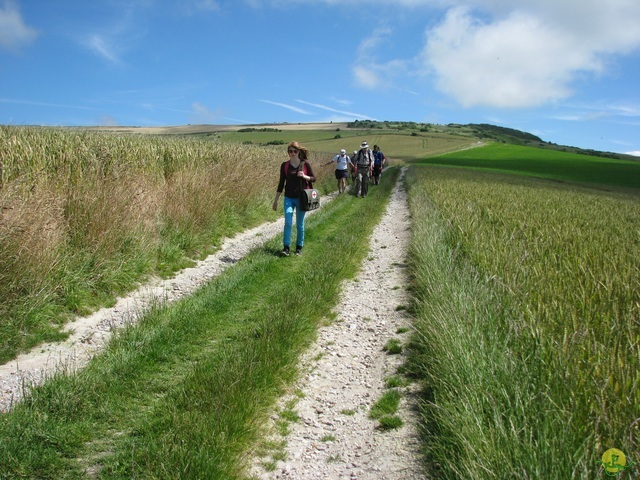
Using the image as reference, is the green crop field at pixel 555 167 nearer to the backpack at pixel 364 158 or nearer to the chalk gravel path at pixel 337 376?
the backpack at pixel 364 158

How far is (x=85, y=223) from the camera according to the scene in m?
6.53

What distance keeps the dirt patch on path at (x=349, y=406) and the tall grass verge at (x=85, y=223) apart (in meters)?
3.02

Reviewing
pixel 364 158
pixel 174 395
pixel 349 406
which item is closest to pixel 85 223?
pixel 174 395

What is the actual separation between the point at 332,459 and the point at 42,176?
241 inches

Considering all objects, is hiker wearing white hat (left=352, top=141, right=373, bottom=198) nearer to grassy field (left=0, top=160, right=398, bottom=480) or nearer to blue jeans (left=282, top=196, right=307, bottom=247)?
blue jeans (left=282, top=196, right=307, bottom=247)

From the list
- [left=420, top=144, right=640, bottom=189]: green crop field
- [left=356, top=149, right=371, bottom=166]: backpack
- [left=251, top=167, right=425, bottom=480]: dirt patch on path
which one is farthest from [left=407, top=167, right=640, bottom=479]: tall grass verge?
[left=420, top=144, right=640, bottom=189]: green crop field

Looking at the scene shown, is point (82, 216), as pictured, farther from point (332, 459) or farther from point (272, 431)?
point (332, 459)

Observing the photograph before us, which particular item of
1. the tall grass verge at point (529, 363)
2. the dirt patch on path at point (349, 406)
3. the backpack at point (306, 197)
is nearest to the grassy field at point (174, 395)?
the dirt patch on path at point (349, 406)

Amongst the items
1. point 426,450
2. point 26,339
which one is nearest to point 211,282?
point 26,339

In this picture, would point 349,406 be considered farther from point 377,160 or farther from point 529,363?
point 377,160

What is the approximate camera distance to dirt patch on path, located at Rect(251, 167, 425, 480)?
293 centimetres

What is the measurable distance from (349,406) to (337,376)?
506 millimetres

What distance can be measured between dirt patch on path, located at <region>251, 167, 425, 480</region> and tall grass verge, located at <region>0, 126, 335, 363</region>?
302 cm

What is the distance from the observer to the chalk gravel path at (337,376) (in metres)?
2.97
